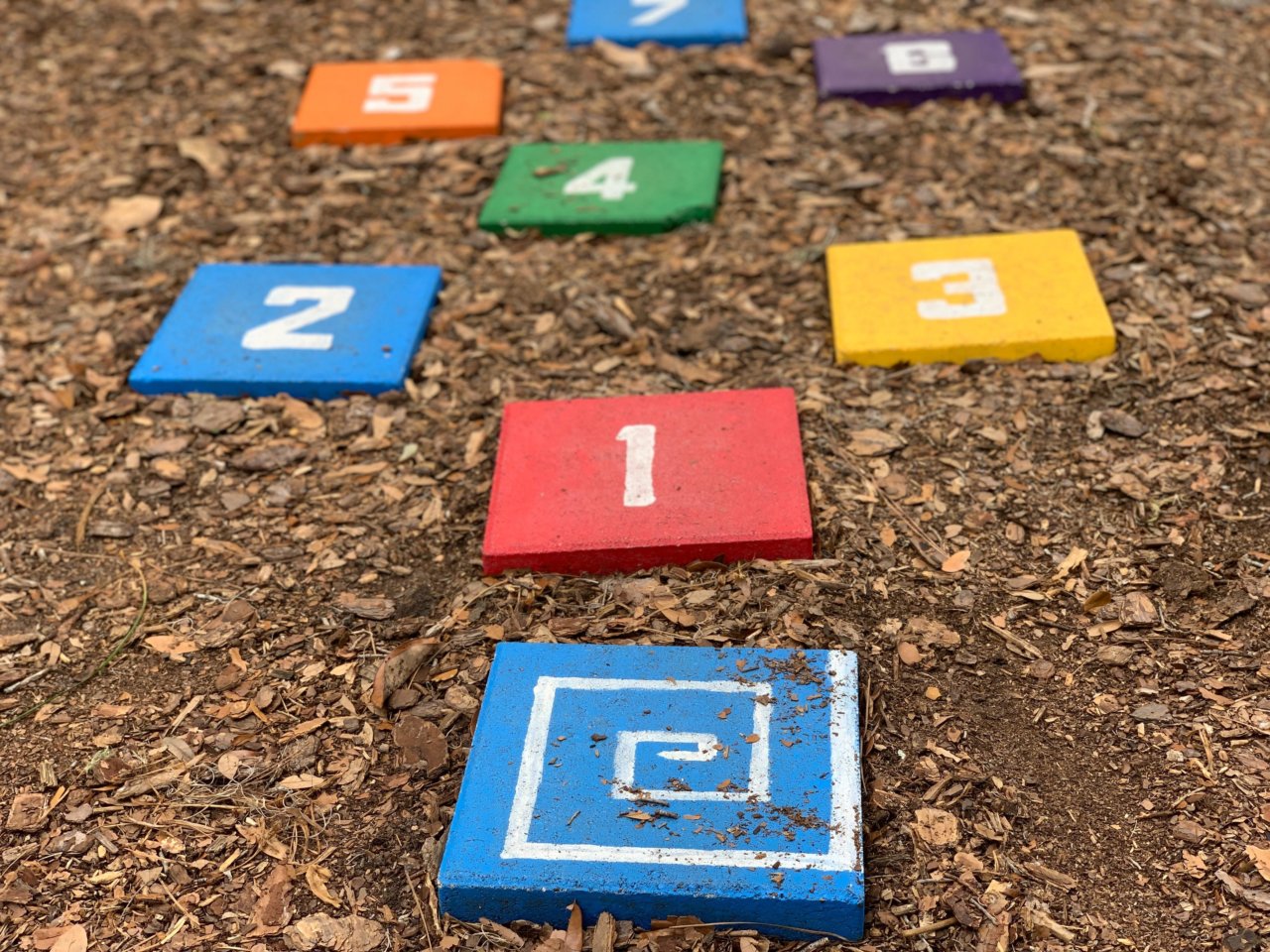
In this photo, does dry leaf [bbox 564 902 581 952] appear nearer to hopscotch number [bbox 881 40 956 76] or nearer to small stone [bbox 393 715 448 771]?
small stone [bbox 393 715 448 771]

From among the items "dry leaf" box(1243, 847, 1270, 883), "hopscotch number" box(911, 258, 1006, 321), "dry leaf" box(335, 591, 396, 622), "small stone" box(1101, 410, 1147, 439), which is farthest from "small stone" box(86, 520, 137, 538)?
"dry leaf" box(1243, 847, 1270, 883)

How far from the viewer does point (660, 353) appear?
3873mm

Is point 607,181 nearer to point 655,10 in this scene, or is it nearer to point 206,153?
point 655,10

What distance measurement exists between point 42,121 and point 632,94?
240 centimetres

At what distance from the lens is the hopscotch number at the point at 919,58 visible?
494 centimetres

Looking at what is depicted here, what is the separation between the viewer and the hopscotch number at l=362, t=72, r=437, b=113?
4.98 meters

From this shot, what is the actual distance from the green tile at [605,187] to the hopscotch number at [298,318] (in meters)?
0.63

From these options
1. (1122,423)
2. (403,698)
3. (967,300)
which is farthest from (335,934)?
(967,300)

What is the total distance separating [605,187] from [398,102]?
3.51ft

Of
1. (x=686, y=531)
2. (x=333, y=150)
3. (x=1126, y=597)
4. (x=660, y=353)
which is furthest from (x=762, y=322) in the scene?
(x=333, y=150)

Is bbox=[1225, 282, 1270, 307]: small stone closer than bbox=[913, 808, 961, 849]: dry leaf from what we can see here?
No

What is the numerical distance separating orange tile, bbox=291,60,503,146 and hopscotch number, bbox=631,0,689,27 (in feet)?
2.26

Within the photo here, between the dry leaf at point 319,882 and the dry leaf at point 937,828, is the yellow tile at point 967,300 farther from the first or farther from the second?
the dry leaf at point 319,882

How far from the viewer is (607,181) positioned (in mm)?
4535
